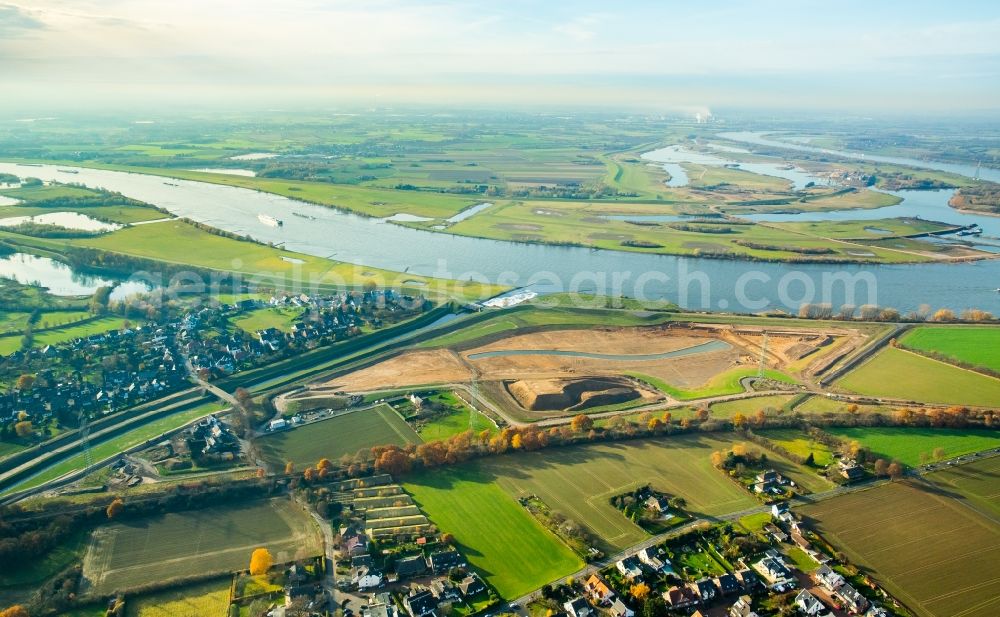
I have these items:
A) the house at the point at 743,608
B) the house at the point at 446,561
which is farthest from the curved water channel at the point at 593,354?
the house at the point at 743,608

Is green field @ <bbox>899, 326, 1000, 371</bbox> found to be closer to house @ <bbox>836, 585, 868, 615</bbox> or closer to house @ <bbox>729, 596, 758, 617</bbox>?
house @ <bbox>836, 585, 868, 615</bbox>

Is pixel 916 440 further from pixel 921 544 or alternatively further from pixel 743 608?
pixel 743 608

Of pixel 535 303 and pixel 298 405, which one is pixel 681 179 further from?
pixel 298 405

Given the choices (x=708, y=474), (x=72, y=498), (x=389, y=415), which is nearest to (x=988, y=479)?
(x=708, y=474)

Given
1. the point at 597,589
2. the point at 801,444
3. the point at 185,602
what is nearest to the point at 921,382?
the point at 801,444

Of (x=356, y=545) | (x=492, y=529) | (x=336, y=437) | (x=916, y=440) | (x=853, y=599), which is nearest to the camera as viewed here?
(x=853, y=599)

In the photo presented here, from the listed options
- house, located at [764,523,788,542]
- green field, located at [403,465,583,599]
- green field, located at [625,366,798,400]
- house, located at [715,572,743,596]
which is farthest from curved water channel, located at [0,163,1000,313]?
house, located at [715,572,743,596]
